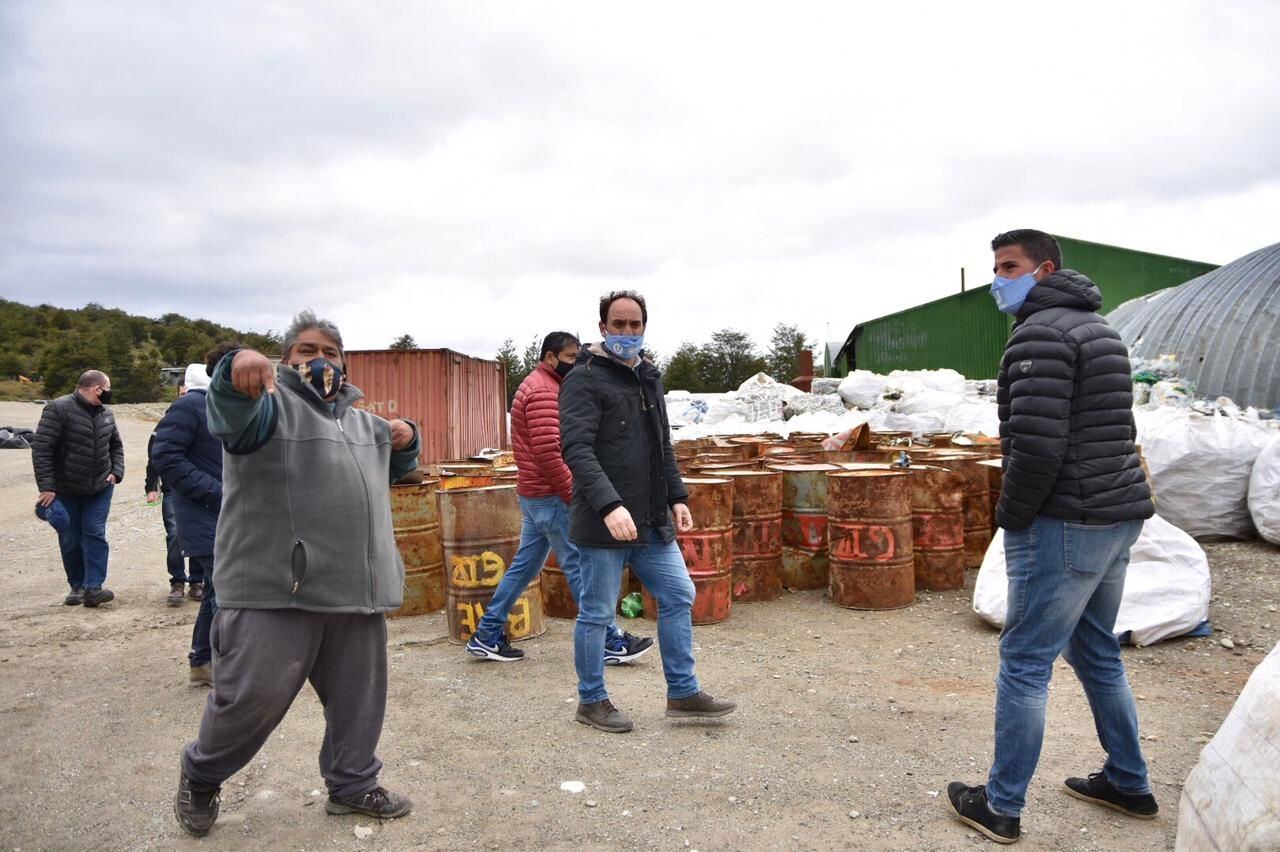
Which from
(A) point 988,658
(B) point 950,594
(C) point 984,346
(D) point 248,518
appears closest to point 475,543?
Answer: (D) point 248,518

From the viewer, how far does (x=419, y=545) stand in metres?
6.09

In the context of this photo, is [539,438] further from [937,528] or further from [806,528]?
[937,528]

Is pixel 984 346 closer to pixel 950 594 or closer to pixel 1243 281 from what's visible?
pixel 1243 281

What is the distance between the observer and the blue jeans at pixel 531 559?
481 cm

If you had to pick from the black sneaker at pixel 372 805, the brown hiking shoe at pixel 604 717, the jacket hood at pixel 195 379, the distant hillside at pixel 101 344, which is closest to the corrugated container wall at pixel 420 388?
the jacket hood at pixel 195 379

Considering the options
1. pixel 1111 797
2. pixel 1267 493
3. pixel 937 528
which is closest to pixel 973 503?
pixel 937 528

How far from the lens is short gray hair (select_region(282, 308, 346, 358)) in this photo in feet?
9.39

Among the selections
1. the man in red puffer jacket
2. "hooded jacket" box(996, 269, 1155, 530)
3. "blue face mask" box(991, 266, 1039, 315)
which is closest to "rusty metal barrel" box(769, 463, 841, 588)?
the man in red puffer jacket

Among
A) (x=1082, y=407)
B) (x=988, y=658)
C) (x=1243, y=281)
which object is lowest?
(x=988, y=658)

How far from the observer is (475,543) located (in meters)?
5.38

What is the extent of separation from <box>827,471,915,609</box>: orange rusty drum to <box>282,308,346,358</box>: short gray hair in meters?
4.01

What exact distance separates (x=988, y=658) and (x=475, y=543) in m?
3.07

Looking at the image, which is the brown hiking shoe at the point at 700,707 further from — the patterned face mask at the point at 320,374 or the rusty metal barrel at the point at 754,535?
the rusty metal barrel at the point at 754,535

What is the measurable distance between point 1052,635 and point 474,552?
3.50 m
